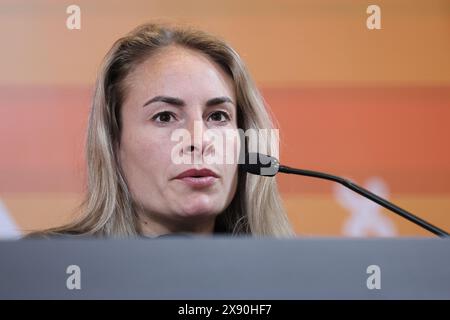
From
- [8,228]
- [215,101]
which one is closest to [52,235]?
[8,228]

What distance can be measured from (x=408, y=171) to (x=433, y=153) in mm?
68

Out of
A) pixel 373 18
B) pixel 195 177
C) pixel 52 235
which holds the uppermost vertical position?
pixel 373 18

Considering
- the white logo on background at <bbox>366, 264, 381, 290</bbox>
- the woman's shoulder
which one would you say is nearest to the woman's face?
the woman's shoulder

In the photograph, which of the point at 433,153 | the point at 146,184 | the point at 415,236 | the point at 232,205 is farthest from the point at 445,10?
the point at 146,184

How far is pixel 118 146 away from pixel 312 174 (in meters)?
0.42

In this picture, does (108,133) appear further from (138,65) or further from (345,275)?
(345,275)

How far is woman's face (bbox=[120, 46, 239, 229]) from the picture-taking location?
6.37ft

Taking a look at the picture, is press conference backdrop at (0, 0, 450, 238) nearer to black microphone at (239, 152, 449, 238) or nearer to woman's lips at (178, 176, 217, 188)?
black microphone at (239, 152, 449, 238)

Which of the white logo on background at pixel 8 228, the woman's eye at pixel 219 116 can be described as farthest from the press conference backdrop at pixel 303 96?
the woman's eye at pixel 219 116

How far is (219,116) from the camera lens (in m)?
1.95

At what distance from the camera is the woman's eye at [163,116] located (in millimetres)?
1938

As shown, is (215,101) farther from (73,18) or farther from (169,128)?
(73,18)

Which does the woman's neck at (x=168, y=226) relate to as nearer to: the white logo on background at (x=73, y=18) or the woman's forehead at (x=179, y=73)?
the woman's forehead at (x=179, y=73)

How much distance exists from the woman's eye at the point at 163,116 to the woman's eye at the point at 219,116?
84 mm
